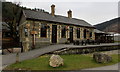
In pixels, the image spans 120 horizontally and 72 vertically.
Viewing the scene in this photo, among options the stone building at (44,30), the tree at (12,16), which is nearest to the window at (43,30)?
the stone building at (44,30)

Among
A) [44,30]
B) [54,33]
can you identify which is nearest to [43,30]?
[44,30]

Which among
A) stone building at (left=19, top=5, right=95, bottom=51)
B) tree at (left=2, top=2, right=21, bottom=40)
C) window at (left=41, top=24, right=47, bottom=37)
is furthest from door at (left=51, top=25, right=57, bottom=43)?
tree at (left=2, top=2, right=21, bottom=40)

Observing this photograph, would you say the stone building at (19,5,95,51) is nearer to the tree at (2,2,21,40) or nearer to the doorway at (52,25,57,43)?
the doorway at (52,25,57,43)

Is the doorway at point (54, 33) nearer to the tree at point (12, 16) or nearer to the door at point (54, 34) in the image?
the door at point (54, 34)

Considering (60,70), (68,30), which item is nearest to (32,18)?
(68,30)

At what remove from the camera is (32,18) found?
14.3m

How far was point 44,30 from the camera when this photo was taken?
610 inches

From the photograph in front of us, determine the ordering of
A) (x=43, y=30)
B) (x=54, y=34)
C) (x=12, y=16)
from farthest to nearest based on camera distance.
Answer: (x=12, y=16)
(x=54, y=34)
(x=43, y=30)

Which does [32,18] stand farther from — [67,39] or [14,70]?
[14,70]

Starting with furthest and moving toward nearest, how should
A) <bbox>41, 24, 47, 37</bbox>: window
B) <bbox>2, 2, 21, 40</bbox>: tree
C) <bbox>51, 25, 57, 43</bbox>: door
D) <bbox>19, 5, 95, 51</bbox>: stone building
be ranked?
<bbox>2, 2, 21, 40</bbox>: tree
<bbox>51, 25, 57, 43</bbox>: door
<bbox>41, 24, 47, 37</bbox>: window
<bbox>19, 5, 95, 51</bbox>: stone building

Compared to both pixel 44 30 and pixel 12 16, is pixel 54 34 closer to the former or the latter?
pixel 44 30

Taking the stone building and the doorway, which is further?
the doorway

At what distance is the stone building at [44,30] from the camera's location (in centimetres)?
1428

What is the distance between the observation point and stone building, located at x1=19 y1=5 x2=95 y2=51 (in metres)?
14.3
